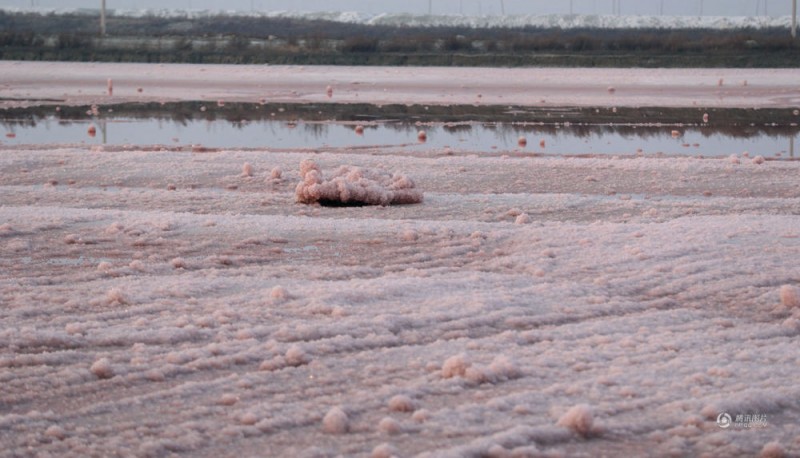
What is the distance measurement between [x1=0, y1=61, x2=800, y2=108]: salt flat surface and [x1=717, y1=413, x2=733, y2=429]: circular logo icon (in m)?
19.4

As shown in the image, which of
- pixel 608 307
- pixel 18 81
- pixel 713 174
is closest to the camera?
pixel 608 307

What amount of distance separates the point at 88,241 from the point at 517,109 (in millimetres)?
15368

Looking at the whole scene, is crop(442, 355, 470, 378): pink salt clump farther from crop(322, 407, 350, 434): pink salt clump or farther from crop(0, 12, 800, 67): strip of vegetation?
crop(0, 12, 800, 67): strip of vegetation

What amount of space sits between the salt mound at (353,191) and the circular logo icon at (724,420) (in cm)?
500

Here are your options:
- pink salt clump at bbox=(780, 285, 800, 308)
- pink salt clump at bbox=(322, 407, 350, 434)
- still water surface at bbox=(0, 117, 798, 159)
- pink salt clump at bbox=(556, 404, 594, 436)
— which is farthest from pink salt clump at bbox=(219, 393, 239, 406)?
still water surface at bbox=(0, 117, 798, 159)

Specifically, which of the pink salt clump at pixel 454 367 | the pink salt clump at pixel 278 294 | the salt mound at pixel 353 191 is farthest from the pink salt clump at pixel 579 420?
the salt mound at pixel 353 191

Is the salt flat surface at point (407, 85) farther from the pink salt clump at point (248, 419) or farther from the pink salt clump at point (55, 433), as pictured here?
the pink salt clump at point (55, 433)

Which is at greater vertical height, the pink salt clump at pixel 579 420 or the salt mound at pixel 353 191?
the salt mound at pixel 353 191

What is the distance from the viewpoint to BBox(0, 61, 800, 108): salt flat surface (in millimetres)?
23938

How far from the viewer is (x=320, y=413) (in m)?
3.70

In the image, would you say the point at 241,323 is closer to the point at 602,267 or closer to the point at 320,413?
the point at 320,413

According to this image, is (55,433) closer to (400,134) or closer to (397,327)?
(397,327)

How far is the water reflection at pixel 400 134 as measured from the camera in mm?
14008

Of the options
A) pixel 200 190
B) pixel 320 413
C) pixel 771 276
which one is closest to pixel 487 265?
pixel 771 276
